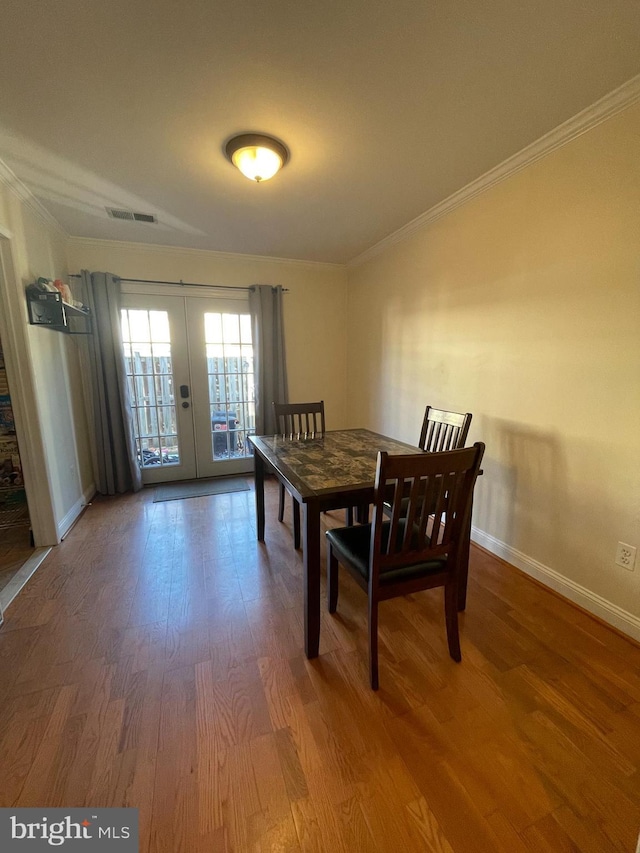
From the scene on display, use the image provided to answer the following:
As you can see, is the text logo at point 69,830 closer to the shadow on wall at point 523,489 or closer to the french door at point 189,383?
the shadow on wall at point 523,489

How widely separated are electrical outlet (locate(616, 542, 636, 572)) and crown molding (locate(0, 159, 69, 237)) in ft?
13.1

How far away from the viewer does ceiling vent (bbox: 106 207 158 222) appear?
267cm

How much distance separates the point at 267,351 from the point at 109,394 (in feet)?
5.46

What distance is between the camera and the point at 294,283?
13.2 ft

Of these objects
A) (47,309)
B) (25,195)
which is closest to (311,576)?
(47,309)

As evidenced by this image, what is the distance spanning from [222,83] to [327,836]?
271 centimetres

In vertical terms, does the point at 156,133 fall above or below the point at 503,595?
above

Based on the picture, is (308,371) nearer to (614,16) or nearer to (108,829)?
(614,16)

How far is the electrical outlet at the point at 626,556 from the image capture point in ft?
5.41

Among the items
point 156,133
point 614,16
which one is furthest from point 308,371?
point 614,16

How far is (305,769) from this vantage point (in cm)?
112

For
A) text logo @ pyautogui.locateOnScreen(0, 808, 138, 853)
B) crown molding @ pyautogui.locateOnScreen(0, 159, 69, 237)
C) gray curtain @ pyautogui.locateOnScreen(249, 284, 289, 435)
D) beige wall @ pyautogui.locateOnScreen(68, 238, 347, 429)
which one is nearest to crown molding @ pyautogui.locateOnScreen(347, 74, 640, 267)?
beige wall @ pyautogui.locateOnScreen(68, 238, 347, 429)

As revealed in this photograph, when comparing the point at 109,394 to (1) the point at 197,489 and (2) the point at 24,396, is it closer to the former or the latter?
(2) the point at 24,396

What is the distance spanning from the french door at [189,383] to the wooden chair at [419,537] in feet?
9.13
